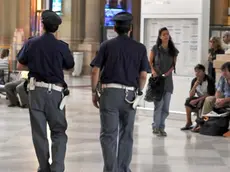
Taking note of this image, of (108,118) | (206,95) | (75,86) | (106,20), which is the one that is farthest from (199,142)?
(106,20)

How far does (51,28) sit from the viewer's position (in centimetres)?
666

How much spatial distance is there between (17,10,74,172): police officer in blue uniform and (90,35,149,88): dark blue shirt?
1.30ft

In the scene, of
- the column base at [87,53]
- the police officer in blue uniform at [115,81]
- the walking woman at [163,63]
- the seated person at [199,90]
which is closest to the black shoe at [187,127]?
the seated person at [199,90]

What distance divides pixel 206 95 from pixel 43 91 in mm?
5490

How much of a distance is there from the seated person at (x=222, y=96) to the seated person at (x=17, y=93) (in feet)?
16.4

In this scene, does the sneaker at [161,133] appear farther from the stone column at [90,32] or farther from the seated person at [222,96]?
the stone column at [90,32]

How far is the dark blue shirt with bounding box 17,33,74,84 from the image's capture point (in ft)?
21.6

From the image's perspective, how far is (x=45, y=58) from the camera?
21.7ft

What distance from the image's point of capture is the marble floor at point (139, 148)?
7.96m

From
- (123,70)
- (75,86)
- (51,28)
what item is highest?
(51,28)

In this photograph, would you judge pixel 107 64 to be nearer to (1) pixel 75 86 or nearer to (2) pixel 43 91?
(2) pixel 43 91

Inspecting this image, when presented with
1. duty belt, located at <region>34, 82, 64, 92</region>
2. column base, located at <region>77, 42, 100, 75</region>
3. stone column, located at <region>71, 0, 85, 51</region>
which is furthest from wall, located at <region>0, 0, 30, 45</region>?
duty belt, located at <region>34, 82, 64, 92</region>

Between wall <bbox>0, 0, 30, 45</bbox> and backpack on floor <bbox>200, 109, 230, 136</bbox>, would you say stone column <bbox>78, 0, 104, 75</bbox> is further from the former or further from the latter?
backpack on floor <bbox>200, 109, 230, 136</bbox>

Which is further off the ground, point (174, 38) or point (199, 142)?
point (174, 38)
